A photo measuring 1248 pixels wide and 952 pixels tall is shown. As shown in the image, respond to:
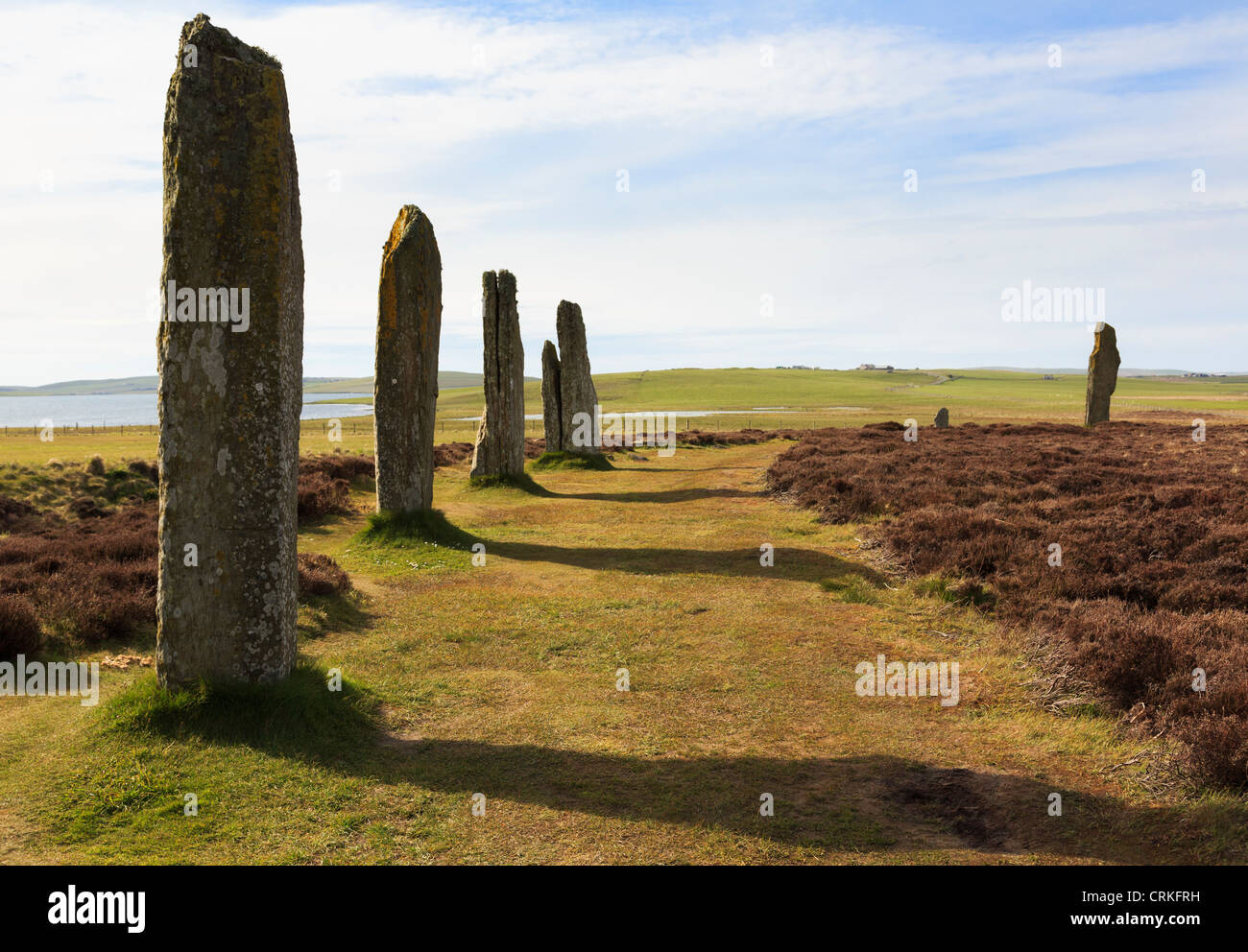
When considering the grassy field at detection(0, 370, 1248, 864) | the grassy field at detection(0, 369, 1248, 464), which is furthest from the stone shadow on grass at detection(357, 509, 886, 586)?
the grassy field at detection(0, 369, 1248, 464)

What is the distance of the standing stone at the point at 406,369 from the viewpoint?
52.2ft

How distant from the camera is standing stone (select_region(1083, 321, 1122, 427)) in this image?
38219 mm

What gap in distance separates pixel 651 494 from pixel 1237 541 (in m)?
14.5

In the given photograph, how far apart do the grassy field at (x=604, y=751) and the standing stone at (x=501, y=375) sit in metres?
11.2

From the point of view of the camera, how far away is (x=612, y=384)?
14888cm

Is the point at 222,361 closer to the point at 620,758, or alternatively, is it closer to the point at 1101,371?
the point at 620,758

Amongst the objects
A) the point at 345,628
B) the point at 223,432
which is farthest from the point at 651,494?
the point at 223,432

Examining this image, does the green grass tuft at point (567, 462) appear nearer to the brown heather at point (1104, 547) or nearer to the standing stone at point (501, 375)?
the standing stone at point (501, 375)

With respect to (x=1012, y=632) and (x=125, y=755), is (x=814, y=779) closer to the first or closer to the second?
(x=1012, y=632)

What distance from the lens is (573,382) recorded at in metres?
30.2

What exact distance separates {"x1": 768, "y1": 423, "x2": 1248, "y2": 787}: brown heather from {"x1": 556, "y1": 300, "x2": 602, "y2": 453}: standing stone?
25.2 feet

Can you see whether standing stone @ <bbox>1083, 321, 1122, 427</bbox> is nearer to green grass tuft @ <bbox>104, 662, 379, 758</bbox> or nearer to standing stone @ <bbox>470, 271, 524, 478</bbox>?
standing stone @ <bbox>470, 271, 524, 478</bbox>

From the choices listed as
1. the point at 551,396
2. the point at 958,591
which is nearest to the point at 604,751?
the point at 958,591

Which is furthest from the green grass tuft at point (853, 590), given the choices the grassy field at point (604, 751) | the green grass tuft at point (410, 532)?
the green grass tuft at point (410, 532)
